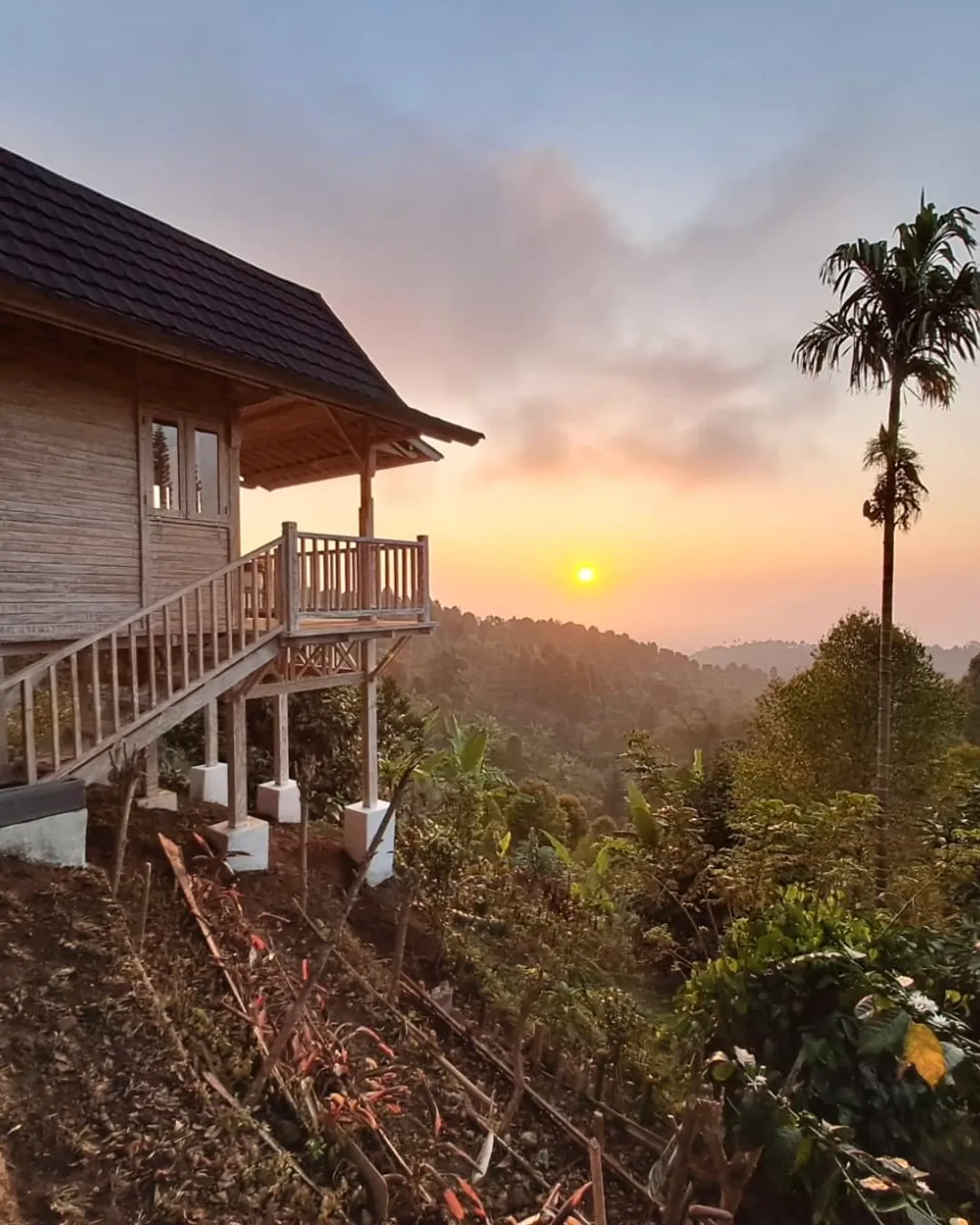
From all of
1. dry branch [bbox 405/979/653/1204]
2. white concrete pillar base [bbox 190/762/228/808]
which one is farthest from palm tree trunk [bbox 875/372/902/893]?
white concrete pillar base [bbox 190/762/228/808]

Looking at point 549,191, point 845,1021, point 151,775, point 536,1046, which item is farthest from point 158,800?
point 549,191

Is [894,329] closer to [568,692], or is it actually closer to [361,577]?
[361,577]

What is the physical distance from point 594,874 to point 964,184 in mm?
13435

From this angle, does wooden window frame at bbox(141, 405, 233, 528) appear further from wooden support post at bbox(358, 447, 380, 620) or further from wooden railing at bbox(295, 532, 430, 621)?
wooden support post at bbox(358, 447, 380, 620)

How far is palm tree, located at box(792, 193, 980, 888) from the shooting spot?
30.6 ft

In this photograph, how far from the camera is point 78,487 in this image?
563cm

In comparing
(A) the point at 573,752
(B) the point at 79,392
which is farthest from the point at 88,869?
(A) the point at 573,752

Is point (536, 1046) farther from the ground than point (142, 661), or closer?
closer

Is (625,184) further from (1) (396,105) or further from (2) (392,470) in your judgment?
(2) (392,470)

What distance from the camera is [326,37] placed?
812cm

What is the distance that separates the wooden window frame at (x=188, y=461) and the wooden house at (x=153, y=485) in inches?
0.6

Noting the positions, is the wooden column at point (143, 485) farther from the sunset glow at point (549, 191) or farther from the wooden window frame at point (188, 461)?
the sunset glow at point (549, 191)

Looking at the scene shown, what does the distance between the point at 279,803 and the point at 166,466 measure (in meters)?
4.49

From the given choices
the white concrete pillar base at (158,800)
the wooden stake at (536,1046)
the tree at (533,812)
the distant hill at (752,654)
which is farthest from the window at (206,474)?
the distant hill at (752,654)
